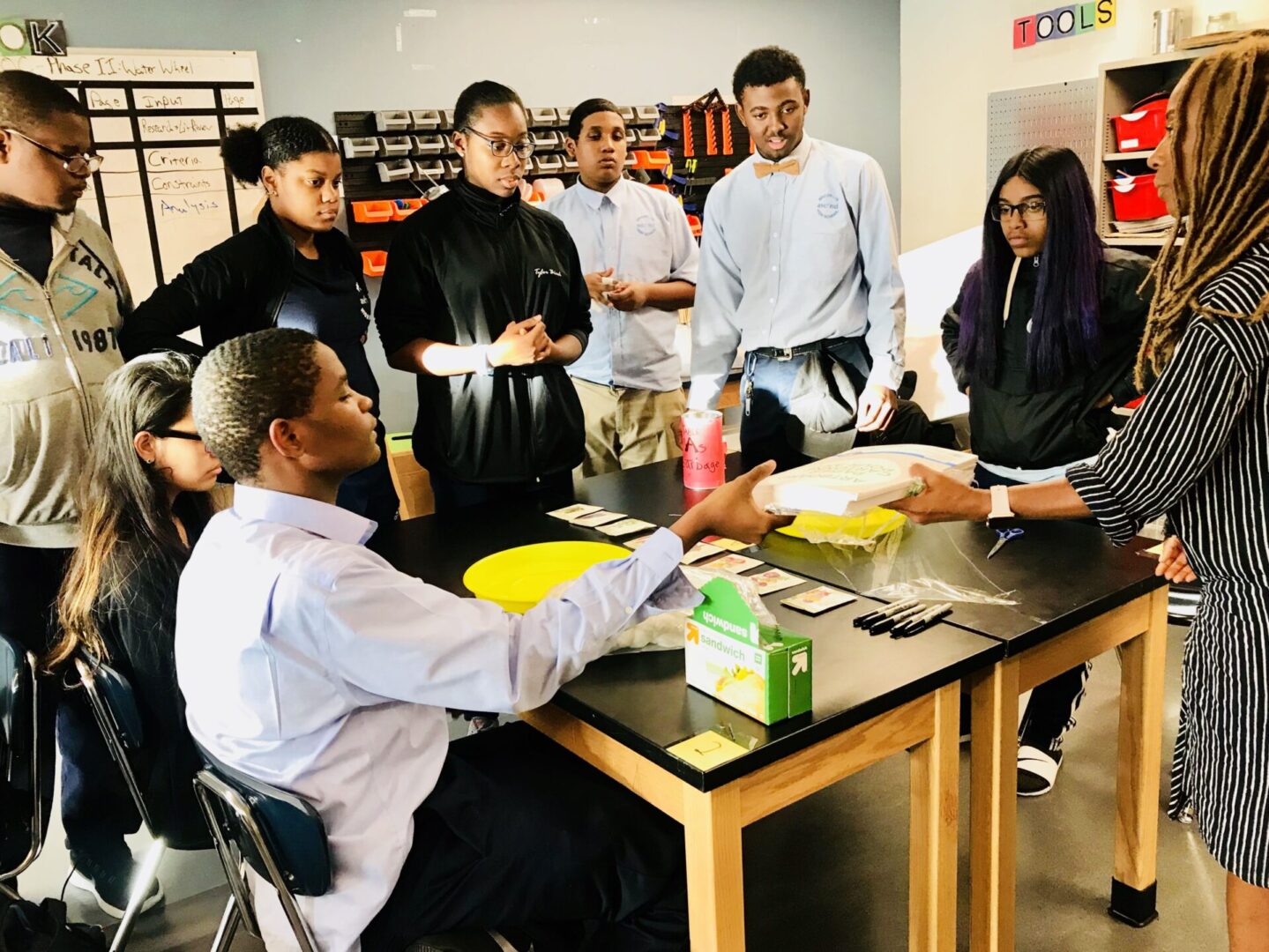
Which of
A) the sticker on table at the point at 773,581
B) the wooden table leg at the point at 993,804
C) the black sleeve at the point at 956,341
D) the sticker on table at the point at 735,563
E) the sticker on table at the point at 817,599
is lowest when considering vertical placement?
the wooden table leg at the point at 993,804

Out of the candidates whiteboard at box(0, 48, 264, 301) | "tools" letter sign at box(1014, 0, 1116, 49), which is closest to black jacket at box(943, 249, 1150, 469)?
"tools" letter sign at box(1014, 0, 1116, 49)

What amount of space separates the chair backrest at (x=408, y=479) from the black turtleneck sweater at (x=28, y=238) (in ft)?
6.75

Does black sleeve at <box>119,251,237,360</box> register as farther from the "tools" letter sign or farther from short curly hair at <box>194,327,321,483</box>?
the "tools" letter sign


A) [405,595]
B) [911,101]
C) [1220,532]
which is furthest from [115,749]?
[911,101]

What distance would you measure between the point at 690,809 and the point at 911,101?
5218mm

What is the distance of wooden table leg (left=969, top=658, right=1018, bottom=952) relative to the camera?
5.44 feet

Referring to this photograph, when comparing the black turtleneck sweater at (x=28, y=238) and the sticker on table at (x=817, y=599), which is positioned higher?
the black turtleneck sweater at (x=28, y=238)

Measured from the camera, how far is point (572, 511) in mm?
2338

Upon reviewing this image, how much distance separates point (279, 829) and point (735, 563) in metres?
0.93

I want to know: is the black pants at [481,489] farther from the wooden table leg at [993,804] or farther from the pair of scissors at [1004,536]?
the wooden table leg at [993,804]

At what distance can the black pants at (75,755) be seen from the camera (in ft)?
6.93

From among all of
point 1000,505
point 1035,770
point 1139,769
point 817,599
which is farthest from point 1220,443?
point 1035,770

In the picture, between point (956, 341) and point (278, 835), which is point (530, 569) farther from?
point (956, 341)

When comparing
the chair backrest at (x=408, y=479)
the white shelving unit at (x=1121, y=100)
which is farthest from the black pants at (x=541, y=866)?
the white shelving unit at (x=1121, y=100)
